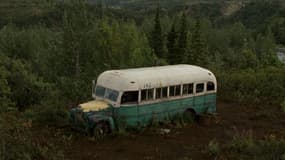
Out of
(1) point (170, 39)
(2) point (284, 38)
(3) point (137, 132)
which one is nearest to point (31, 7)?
(2) point (284, 38)

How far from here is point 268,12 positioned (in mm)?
111500

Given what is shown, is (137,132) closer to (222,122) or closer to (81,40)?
(222,122)

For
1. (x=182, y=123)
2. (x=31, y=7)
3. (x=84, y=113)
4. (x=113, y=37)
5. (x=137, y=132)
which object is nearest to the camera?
(x=84, y=113)

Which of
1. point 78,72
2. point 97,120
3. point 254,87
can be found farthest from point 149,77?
point 78,72

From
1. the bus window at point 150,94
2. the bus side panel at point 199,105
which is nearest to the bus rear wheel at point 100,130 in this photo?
the bus window at point 150,94

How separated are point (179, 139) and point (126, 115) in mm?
2035

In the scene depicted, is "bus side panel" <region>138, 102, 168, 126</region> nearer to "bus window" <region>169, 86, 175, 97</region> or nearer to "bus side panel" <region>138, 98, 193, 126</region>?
"bus side panel" <region>138, 98, 193, 126</region>

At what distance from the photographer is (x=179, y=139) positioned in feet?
47.0

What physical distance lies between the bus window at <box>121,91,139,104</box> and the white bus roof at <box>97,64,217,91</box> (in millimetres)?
167

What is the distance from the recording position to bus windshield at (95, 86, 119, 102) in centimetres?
1446

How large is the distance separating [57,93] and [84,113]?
5.76 meters

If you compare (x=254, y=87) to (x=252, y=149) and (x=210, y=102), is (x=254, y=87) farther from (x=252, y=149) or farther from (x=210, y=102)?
(x=252, y=149)

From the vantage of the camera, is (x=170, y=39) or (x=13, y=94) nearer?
(x=13, y=94)

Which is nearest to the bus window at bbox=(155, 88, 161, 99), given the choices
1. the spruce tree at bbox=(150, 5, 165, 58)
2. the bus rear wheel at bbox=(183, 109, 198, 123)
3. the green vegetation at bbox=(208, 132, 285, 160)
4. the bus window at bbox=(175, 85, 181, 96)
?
the bus window at bbox=(175, 85, 181, 96)
